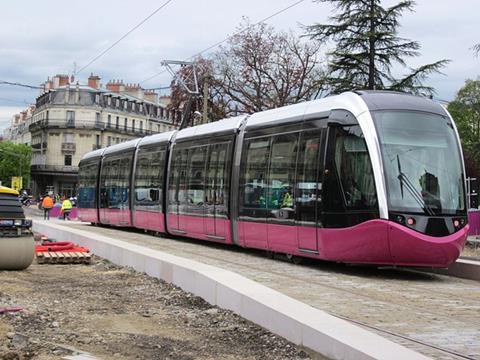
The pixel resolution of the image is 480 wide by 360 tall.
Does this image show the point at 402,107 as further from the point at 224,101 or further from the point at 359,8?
the point at 224,101

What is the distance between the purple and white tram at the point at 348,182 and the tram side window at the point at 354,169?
0.7 inches

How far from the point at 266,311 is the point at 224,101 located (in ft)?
117

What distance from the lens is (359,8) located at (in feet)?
89.5

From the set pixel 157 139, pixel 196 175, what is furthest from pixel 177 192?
pixel 157 139

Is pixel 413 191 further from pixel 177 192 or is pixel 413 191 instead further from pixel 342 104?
pixel 177 192

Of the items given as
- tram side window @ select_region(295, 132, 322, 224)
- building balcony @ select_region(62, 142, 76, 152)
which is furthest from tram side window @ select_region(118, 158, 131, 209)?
building balcony @ select_region(62, 142, 76, 152)

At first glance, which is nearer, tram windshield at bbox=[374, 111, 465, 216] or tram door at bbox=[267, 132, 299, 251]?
tram windshield at bbox=[374, 111, 465, 216]

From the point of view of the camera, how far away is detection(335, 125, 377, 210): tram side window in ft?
38.3

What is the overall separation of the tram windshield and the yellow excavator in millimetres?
6971

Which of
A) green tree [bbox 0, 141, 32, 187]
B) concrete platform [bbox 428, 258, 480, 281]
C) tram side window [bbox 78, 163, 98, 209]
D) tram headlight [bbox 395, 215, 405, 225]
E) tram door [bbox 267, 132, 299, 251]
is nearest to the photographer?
tram headlight [bbox 395, 215, 405, 225]

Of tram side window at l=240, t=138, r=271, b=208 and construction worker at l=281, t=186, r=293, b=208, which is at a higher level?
tram side window at l=240, t=138, r=271, b=208

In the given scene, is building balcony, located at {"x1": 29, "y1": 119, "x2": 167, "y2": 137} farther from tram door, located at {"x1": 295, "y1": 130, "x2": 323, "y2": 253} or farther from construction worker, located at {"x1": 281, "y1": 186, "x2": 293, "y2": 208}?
tram door, located at {"x1": 295, "y1": 130, "x2": 323, "y2": 253}

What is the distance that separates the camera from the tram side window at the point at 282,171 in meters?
13.5

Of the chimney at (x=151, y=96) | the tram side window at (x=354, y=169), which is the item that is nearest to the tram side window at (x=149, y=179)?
the tram side window at (x=354, y=169)
